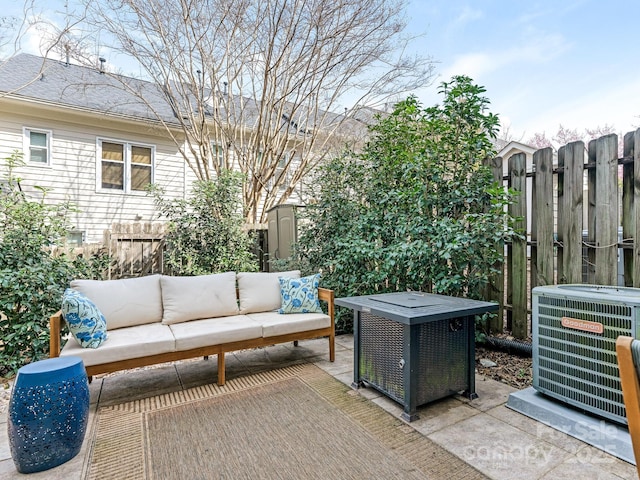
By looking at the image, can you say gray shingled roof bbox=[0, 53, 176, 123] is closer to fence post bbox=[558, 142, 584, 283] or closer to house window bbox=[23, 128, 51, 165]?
house window bbox=[23, 128, 51, 165]

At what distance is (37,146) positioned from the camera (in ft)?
24.1

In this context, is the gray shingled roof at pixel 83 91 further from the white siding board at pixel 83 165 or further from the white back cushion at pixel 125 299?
the white back cushion at pixel 125 299

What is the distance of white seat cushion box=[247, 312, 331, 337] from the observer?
3356 millimetres

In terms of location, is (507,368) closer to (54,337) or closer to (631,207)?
(631,207)

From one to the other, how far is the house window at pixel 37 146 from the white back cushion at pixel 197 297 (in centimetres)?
608

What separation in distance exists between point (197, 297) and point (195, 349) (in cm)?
65

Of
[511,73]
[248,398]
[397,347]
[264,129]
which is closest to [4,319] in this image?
[248,398]

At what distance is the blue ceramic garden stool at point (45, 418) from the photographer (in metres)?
1.94

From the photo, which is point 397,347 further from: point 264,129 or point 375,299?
point 264,129

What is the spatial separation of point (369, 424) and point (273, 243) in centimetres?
408

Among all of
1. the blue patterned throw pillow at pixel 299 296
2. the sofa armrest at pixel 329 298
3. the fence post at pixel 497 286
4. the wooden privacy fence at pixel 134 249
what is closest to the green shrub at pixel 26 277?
the wooden privacy fence at pixel 134 249

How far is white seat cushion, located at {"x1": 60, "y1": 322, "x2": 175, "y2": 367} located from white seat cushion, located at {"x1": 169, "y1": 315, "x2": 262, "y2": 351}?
98 millimetres

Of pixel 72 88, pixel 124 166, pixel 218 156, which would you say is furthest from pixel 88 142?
pixel 218 156

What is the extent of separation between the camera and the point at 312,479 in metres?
1.88
